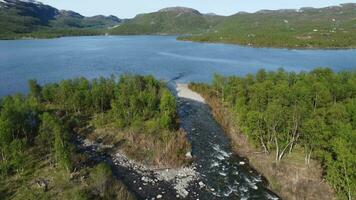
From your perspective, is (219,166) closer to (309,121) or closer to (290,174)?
(290,174)

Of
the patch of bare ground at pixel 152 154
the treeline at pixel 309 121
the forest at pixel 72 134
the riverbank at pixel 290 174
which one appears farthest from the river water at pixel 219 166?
the treeline at pixel 309 121

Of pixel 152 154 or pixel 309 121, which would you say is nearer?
pixel 309 121

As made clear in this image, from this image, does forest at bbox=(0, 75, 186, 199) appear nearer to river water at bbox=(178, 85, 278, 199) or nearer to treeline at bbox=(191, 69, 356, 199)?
river water at bbox=(178, 85, 278, 199)

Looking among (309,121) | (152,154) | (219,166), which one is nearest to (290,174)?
(309,121)

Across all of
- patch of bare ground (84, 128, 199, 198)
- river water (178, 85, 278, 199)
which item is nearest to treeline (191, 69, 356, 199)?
river water (178, 85, 278, 199)

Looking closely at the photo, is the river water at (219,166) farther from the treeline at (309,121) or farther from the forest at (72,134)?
the treeline at (309,121)

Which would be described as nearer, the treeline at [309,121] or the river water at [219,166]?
the treeline at [309,121]
